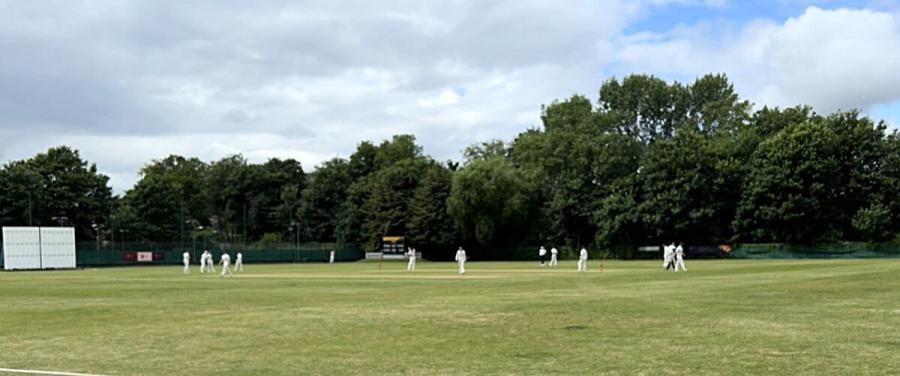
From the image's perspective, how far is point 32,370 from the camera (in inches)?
522

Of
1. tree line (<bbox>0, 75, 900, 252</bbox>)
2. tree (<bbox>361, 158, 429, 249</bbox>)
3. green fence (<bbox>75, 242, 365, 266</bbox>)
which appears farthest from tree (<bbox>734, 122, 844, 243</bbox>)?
green fence (<bbox>75, 242, 365, 266</bbox>)

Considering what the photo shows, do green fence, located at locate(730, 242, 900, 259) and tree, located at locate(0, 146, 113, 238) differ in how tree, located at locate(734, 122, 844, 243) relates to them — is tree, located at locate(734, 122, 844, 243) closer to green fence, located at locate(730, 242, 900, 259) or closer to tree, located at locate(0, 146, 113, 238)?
green fence, located at locate(730, 242, 900, 259)

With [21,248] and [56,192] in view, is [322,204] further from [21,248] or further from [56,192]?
[21,248]

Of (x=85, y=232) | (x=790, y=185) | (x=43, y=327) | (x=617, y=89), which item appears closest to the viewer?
(x=43, y=327)

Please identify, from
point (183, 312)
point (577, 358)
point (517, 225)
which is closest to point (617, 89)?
point (517, 225)

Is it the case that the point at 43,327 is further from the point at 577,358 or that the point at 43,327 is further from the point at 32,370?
the point at 577,358

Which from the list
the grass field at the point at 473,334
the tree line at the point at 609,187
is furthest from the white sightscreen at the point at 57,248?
the grass field at the point at 473,334

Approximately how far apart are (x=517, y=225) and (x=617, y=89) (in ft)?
83.2

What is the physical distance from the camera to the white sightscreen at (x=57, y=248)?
276 ft

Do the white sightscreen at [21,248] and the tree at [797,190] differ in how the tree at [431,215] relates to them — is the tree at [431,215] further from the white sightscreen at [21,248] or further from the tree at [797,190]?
the white sightscreen at [21,248]

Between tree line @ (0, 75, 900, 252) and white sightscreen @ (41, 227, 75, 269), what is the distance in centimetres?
1950

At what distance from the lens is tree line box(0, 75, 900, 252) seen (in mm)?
95438

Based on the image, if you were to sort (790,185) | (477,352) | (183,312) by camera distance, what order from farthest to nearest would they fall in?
(790,185)
(183,312)
(477,352)

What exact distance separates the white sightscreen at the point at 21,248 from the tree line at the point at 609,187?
851 inches
